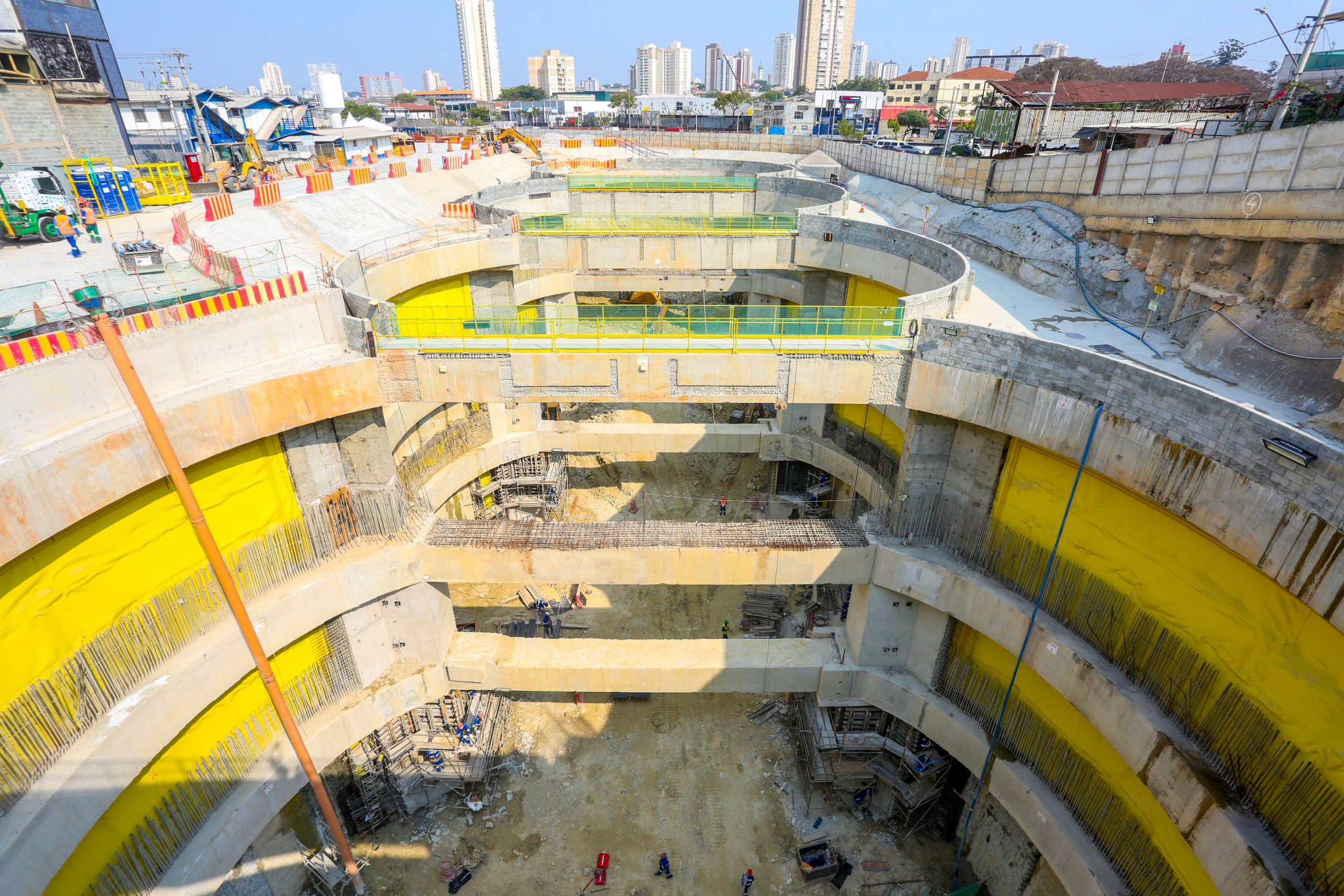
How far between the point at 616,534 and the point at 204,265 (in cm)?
1257

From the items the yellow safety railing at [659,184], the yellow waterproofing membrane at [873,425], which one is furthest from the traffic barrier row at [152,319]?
the yellow safety railing at [659,184]

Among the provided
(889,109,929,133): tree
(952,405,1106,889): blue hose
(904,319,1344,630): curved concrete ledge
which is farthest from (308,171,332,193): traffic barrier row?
(889,109,929,133): tree

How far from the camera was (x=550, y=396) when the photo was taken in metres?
15.0

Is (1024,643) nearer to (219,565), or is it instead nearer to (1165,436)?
(1165,436)

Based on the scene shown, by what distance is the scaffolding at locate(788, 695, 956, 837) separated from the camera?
686 inches

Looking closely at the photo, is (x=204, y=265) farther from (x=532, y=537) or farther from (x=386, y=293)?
(x=532, y=537)

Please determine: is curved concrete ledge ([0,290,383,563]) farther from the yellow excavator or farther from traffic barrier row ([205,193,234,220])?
the yellow excavator

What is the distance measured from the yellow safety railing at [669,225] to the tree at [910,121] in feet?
214

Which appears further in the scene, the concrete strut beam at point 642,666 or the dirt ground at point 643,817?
the concrete strut beam at point 642,666

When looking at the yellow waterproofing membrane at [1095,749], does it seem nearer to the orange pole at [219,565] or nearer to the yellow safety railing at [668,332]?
the yellow safety railing at [668,332]

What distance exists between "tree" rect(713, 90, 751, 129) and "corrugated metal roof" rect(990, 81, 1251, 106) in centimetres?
6920

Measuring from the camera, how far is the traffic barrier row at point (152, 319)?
10.3m

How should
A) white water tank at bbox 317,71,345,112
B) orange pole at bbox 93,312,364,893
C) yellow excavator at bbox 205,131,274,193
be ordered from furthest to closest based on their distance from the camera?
white water tank at bbox 317,71,345,112, yellow excavator at bbox 205,131,274,193, orange pole at bbox 93,312,364,893

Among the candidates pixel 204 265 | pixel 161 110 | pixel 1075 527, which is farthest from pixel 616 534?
pixel 161 110
